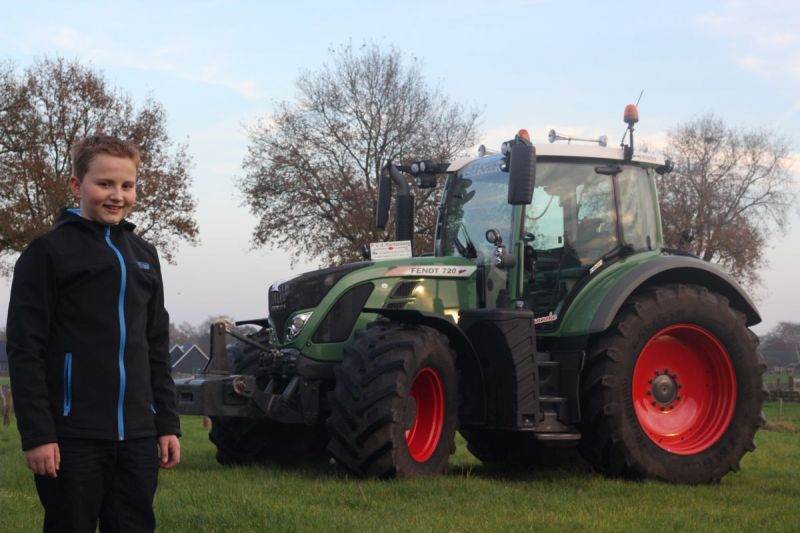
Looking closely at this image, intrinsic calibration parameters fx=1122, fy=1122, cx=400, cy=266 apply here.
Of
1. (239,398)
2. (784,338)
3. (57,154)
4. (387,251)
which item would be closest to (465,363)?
(387,251)

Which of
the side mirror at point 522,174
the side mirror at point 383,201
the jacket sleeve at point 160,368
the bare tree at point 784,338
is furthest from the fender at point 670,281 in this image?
the bare tree at point 784,338

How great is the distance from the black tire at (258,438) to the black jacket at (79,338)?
5.49m

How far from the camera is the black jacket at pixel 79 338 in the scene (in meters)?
3.42

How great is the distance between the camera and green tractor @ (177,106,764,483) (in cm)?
823

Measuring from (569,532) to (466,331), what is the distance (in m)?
2.92

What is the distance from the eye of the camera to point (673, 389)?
9.12 m

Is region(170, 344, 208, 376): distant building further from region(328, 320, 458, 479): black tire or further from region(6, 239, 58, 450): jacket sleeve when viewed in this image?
region(6, 239, 58, 450): jacket sleeve

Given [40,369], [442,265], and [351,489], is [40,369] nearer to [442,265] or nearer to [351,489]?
[351,489]

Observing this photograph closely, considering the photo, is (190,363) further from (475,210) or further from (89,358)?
(89,358)

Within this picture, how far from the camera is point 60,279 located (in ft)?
11.5

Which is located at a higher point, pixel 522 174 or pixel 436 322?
pixel 522 174

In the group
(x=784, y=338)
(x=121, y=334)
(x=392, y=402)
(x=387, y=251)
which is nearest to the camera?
(x=121, y=334)

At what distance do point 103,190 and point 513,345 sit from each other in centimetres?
514

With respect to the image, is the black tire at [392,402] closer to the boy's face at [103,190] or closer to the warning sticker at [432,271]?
the warning sticker at [432,271]
